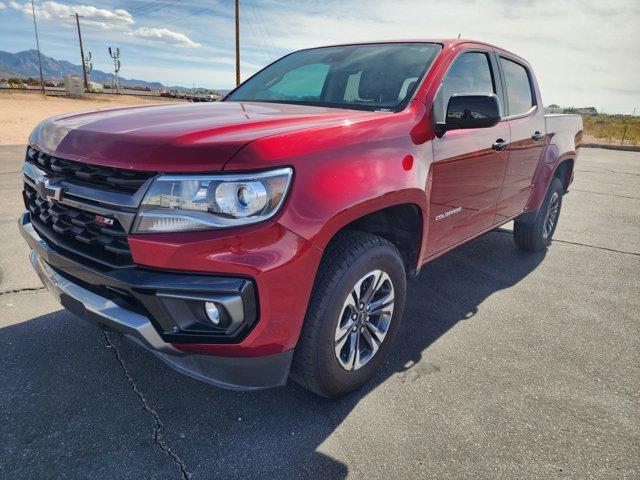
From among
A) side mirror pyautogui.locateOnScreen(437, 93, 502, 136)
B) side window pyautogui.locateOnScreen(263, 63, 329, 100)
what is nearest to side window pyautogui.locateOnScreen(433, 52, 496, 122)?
side mirror pyautogui.locateOnScreen(437, 93, 502, 136)

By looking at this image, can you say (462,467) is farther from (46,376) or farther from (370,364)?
(46,376)

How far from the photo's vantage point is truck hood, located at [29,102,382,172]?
1.66m

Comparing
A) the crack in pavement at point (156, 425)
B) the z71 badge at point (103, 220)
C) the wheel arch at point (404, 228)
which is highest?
the z71 badge at point (103, 220)

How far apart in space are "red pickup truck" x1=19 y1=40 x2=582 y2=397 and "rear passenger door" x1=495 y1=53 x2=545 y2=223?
0.74 meters

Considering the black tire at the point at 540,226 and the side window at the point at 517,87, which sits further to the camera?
the black tire at the point at 540,226

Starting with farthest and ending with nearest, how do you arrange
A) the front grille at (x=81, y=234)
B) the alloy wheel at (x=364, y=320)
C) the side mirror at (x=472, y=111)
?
the side mirror at (x=472, y=111) < the alloy wheel at (x=364, y=320) < the front grille at (x=81, y=234)

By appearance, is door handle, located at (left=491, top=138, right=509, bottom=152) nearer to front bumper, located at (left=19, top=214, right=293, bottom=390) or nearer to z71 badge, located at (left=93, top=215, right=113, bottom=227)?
front bumper, located at (left=19, top=214, right=293, bottom=390)

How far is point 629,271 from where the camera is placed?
440 centimetres

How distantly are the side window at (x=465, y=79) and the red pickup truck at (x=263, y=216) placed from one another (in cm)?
5

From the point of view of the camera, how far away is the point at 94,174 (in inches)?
72.4

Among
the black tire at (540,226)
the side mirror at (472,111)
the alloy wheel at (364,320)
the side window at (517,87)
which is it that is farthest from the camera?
the black tire at (540,226)

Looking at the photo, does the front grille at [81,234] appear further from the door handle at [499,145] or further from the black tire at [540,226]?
the black tire at [540,226]

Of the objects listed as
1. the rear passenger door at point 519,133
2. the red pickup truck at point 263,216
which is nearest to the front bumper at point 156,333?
the red pickup truck at point 263,216

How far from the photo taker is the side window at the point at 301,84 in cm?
312
